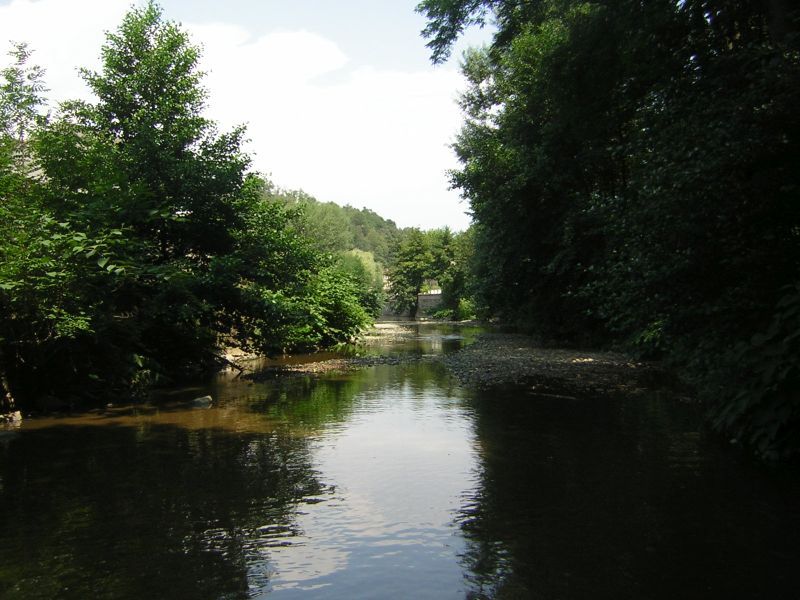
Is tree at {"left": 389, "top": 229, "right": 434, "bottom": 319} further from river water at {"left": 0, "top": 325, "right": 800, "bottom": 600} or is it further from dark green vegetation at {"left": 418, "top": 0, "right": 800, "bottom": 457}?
river water at {"left": 0, "top": 325, "right": 800, "bottom": 600}

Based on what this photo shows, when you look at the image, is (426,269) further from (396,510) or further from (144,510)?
(144,510)

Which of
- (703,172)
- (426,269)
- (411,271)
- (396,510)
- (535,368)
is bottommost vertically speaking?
(396,510)

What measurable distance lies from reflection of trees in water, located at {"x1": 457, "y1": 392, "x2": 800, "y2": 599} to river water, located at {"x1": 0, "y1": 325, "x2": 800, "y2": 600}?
25mm

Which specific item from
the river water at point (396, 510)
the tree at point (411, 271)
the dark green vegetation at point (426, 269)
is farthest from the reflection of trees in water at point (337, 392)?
the tree at point (411, 271)

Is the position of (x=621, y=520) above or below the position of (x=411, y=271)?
below

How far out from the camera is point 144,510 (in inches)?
281

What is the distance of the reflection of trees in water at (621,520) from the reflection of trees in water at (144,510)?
2334 mm

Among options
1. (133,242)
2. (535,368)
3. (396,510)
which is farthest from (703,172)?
Result: (133,242)

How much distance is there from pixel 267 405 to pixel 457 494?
8078 mm

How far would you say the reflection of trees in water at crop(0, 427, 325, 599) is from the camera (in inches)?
209

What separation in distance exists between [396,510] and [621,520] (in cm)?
256

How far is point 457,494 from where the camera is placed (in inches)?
301

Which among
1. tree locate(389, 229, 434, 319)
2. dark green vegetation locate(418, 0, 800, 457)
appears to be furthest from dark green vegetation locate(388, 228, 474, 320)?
dark green vegetation locate(418, 0, 800, 457)

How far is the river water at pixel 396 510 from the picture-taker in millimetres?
5211
